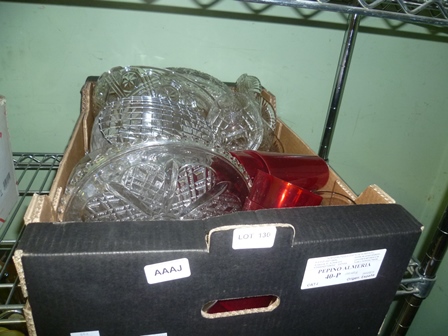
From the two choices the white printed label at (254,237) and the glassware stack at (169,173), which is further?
the glassware stack at (169,173)

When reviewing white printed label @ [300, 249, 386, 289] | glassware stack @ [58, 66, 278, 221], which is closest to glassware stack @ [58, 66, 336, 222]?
glassware stack @ [58, 66, 278, 221]

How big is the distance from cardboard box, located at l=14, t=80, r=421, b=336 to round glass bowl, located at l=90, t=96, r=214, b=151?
154 millimetres

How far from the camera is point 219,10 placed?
0.84 m

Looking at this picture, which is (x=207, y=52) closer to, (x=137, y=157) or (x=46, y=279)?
(x=137, y=157)

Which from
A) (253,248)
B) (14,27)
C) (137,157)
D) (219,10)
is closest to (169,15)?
(219,10)

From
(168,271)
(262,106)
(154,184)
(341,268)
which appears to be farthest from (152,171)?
(262,106)

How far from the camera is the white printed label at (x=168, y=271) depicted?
35 centimetres

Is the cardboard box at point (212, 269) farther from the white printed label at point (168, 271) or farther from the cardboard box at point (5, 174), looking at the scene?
the cardboard box at point (5, 174)

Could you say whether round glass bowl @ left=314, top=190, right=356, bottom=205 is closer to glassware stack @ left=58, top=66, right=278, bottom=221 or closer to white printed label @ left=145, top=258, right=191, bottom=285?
glassware stack @ left=58, top=66, right=278, bottom=221

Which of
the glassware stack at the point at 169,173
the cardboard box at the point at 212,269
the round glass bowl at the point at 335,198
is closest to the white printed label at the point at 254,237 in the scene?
Answer: the cardboard box at the point at 212,269

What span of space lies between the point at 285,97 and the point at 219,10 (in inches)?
12.3

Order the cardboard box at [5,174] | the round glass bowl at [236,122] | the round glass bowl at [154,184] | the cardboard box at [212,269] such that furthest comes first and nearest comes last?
1. the round glass bowl at [236,122]
2. the cardboard box at [5,174]
3. the round glass bowl at [154,184]
4. the cardboard box at [212,269]

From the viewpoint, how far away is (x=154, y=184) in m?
0.50

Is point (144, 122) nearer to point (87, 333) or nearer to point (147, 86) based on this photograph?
point (147, 86)
